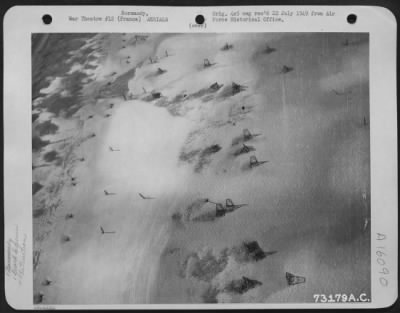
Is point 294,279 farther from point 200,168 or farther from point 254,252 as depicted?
point 200,168

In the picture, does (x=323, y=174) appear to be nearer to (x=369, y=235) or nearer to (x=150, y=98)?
(x=369, y=235)

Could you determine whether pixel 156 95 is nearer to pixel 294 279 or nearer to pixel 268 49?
pixel 268 49

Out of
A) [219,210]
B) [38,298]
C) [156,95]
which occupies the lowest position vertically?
[38,298]

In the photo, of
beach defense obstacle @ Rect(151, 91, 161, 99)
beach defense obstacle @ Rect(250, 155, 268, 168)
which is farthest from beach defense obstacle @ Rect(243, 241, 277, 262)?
beach defense obstacle @ Rect(151, 91, 161, 99)

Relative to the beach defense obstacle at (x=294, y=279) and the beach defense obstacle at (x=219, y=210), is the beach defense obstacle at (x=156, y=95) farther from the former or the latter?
the beach defense obstacle at (x=294, y=279)

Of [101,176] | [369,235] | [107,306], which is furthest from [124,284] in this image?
[369,235]

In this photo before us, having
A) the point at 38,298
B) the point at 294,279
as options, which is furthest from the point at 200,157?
the point at 38,298

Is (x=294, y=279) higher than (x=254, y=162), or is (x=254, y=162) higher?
(x=254, y=162)
